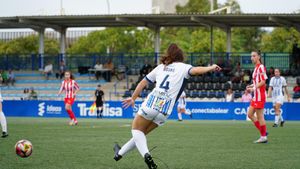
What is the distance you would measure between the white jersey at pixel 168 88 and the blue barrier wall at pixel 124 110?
24847 mm

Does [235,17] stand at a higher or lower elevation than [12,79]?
higher

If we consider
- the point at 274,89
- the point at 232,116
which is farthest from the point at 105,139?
the point at 232,116

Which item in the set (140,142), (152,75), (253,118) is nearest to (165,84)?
(152,75)

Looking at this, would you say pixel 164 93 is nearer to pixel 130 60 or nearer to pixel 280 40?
pixel 130 60

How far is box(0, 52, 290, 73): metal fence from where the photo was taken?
45438mm

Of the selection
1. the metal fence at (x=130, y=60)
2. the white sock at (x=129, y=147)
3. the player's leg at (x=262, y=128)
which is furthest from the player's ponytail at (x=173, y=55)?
the metal fence at (x=130, y=60)

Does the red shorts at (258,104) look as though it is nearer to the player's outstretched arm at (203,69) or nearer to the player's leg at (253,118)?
the player's leg at (253,118)

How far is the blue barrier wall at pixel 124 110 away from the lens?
1379 inches

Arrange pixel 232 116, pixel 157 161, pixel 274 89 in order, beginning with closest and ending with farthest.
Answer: pixel 157 161, pixel 274 89, pixel 232 116

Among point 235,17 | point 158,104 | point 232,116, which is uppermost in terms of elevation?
point 235,17

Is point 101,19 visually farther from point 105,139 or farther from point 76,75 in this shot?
point 105,139

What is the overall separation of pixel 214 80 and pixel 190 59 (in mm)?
3958

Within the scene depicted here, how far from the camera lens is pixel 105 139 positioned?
56.6 feet

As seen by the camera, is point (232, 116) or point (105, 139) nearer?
point (105, 139)
